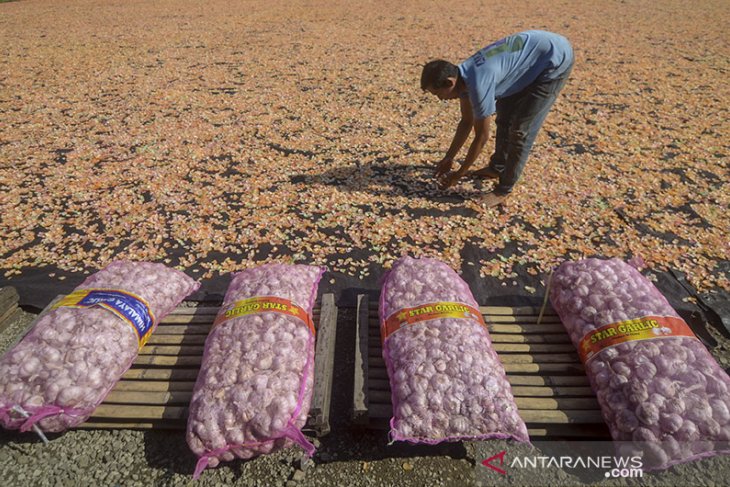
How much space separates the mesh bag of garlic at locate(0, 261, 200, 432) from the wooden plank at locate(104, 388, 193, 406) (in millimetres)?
84

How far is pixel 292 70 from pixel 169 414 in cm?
932

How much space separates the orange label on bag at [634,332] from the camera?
2.95 m

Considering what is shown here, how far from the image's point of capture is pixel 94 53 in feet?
37.8

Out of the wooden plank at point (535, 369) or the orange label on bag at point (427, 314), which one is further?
the wooden plank at point (535, 369)

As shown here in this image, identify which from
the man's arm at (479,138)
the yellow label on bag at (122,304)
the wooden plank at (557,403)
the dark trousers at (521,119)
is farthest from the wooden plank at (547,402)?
the dark trousers at (521,119)

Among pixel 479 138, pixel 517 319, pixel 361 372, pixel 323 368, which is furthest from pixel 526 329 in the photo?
pixel 479 138

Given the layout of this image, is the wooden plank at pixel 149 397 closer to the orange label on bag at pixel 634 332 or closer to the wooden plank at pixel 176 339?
the wooden plank at pixel 176 339

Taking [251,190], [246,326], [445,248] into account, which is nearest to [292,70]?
[251,190]

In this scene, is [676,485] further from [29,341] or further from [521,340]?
[29,341]

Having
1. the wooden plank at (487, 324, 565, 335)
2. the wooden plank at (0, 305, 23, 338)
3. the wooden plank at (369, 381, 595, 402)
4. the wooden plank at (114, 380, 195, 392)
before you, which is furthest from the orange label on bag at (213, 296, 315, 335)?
the wooden plank at (0, 305, 23, 338)

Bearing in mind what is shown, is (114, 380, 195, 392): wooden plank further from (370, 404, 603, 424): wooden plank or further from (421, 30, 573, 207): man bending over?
(421, 30, 573, 207): man bending over

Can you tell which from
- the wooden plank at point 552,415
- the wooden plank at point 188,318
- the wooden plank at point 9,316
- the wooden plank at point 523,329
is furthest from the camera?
A: the wooden plank at point 9,316

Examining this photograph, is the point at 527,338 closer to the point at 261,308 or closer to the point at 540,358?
the point at 540,358

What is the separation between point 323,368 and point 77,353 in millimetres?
1807
